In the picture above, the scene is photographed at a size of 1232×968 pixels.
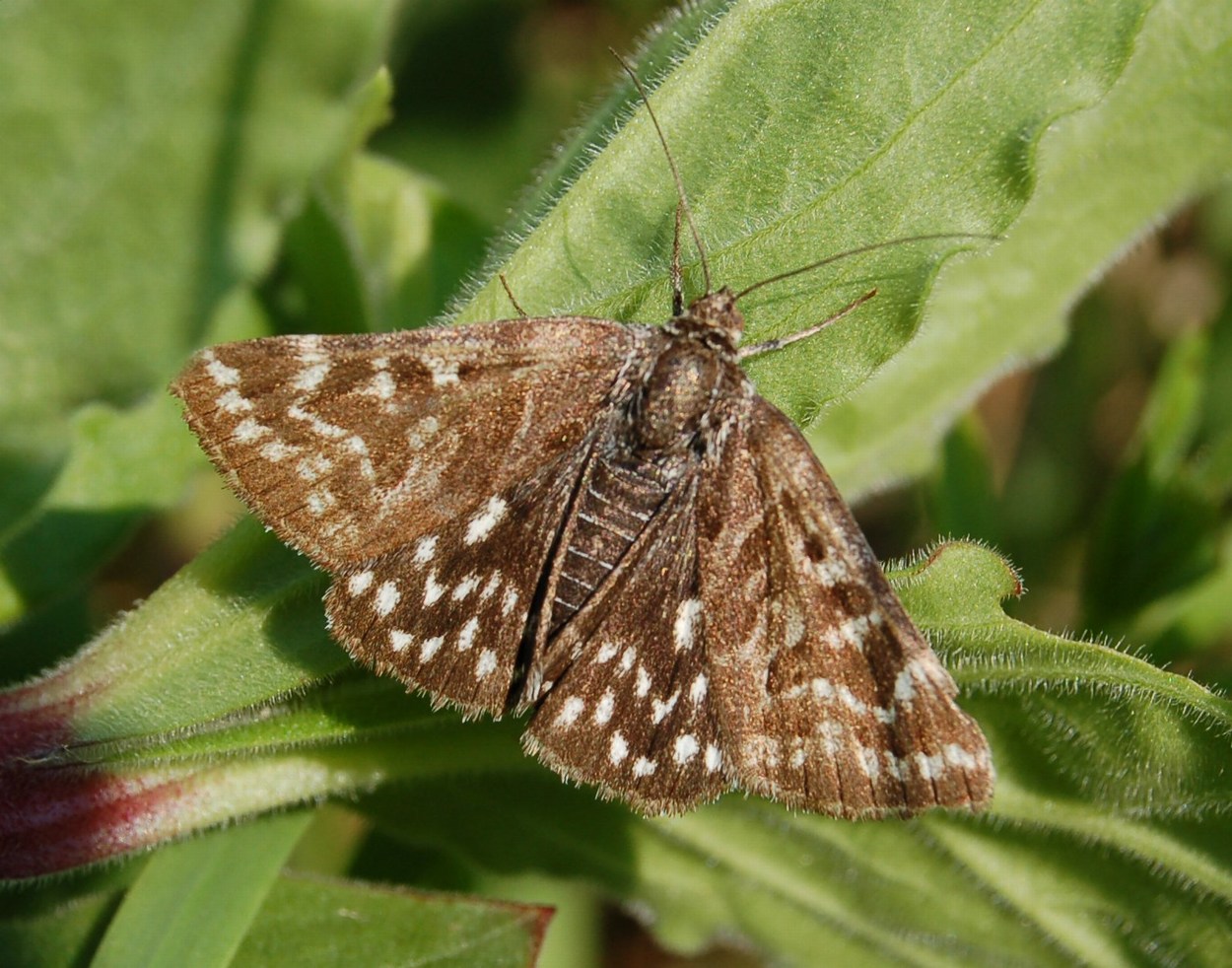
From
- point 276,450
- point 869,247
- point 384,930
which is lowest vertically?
point 384,930

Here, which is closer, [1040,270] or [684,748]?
[684,748]

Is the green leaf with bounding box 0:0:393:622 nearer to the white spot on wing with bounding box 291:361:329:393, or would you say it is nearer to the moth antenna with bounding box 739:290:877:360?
the white spot on wing with bounding box 291:361:329:393

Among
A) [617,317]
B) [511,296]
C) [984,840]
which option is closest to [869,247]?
[617,317]

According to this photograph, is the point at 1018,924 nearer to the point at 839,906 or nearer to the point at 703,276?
the point at 839,906

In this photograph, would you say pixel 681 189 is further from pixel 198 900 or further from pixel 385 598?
pixel 198 900

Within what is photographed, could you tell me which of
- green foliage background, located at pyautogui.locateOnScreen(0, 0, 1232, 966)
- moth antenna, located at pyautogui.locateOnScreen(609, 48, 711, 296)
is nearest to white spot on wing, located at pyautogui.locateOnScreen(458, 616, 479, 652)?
green foliage background, located at pyautogui.locateOnScreen(0, 0, 1232, 966)

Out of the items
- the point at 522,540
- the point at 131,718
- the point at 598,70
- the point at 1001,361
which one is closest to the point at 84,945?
the point at 131,718

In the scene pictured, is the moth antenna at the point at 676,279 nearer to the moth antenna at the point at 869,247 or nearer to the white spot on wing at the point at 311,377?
the moth antenna at the point at 869,247
